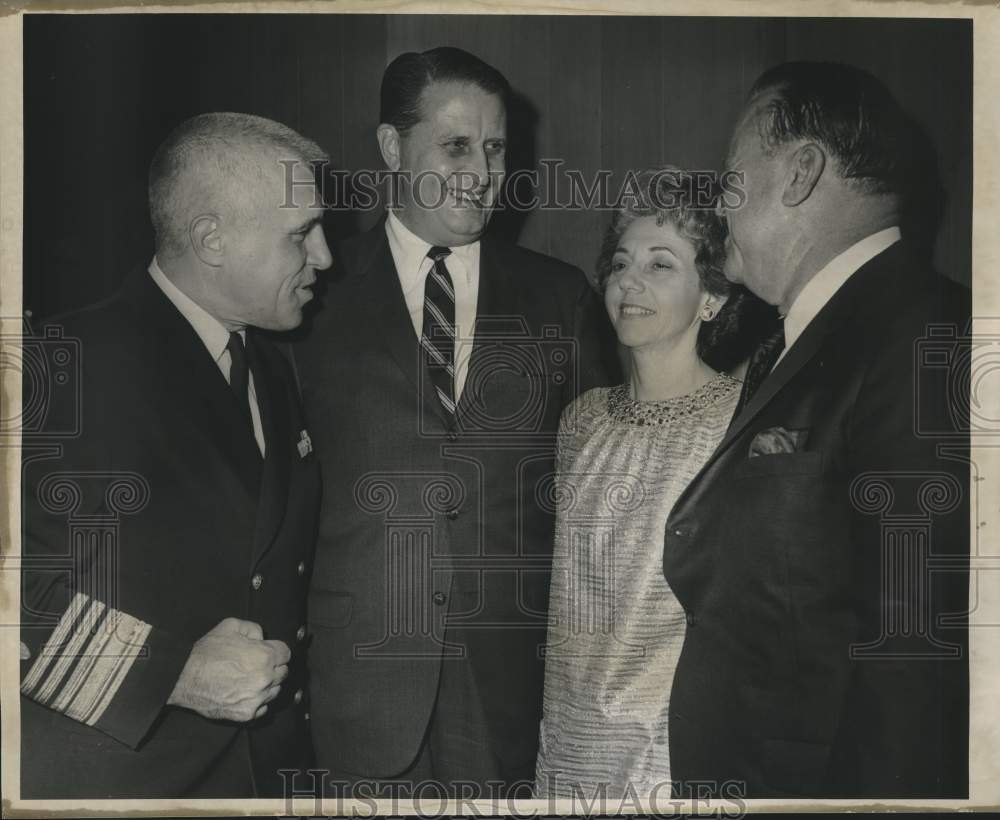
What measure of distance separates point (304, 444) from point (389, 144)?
762mm

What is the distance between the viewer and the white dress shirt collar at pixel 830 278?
2.69 m

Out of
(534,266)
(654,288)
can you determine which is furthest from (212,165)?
(654,288)

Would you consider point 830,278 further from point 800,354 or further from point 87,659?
point 87,659

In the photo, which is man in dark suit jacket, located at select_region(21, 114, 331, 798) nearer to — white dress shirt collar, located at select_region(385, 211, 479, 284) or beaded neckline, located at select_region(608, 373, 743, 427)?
white dress shirt collar, located at select_region(385, 211, 479, 284)

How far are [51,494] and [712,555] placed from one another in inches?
63.9

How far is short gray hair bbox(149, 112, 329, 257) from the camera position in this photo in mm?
2650

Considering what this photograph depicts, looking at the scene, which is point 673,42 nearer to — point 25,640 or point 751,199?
point 751,199

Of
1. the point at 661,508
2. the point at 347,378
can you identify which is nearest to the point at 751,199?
the point at 661,508

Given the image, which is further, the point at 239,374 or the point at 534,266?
the point at 534,266

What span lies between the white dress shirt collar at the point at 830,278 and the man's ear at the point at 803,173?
0.17 m

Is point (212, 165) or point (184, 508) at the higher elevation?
point (212, 165)

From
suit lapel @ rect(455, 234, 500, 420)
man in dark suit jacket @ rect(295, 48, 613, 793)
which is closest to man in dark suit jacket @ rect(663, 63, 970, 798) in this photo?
man in dark suit jacket @ rect(295, 48, 613, 793)

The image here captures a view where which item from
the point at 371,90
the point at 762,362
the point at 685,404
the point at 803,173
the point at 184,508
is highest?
the point at 371,90

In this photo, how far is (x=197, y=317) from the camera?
8.68 feet
